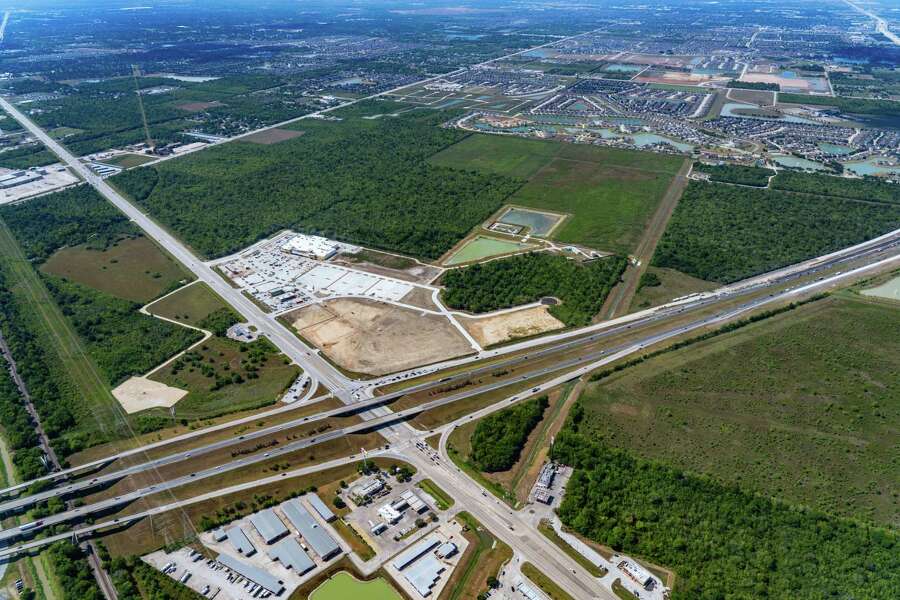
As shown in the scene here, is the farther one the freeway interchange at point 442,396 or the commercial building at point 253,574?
the freeway interchange at point 442,396

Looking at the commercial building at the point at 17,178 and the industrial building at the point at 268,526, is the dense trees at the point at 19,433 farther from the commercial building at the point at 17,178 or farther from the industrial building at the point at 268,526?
the commercial building at the point at 17,178

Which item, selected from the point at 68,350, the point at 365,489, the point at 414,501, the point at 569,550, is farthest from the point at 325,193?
the point at 569,550

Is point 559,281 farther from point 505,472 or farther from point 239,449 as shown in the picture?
point 239,449

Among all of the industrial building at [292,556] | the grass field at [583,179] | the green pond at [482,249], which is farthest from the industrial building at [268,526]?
the grass field at [583,179]

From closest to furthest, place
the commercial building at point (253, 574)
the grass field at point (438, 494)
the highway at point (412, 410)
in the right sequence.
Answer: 1. the commercial building at point (253, 574)
2. the highway at point (412, 410)
3. the grass field at point (438, 494)

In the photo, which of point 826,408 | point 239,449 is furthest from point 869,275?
point 239,449

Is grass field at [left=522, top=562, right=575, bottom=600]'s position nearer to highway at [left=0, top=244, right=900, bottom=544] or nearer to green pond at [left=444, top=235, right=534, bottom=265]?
highway at [left=0, top=244, right=900, bottom=544]

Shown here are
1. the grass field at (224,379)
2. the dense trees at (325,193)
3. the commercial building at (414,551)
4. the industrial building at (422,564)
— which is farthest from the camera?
the dense trees at (325,193)
